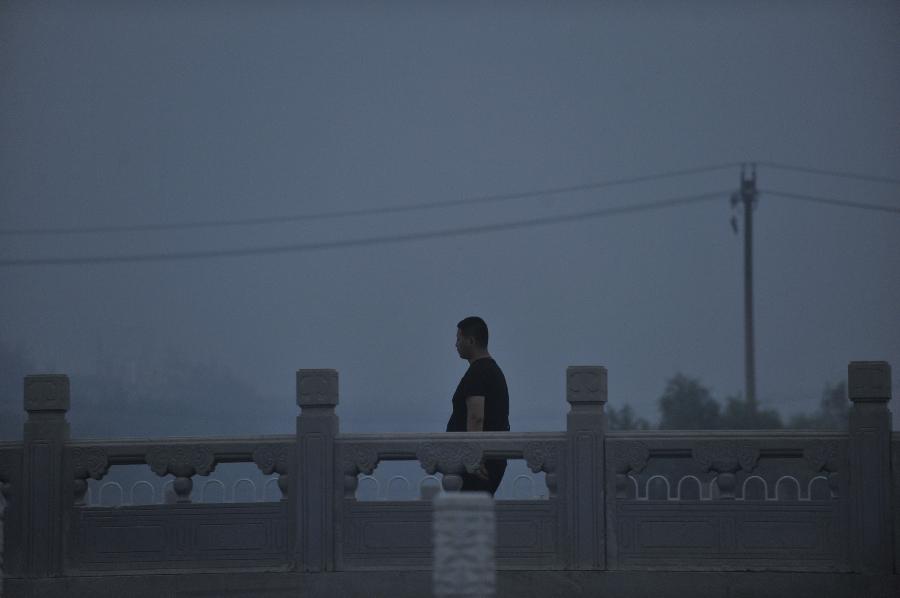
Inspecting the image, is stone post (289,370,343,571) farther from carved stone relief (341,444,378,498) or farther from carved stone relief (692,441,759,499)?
carved stone relief (692,441,759,499)

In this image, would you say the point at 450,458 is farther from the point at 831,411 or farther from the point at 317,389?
the point at 831,411

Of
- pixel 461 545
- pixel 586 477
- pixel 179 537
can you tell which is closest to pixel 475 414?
pixel 586 477

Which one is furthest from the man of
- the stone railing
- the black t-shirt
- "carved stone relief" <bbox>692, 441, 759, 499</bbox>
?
"carved stone relief" <bbox>692, 441, 759, 499</bbox>

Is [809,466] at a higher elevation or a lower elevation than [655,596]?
higher

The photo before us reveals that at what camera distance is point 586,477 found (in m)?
10.4

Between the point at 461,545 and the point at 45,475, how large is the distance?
5.47 meters

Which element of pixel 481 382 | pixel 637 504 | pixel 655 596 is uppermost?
pixel 481 382

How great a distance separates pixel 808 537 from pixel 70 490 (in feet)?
17.4

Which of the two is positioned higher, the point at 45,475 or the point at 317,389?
the point at 317,389

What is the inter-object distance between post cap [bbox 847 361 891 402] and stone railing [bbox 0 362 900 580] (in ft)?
0.04

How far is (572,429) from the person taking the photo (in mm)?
10422

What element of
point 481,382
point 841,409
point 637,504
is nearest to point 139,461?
point 481,382

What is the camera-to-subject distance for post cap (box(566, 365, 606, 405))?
10305 millimetres

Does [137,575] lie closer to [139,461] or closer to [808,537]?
[139,461]
